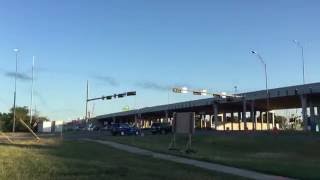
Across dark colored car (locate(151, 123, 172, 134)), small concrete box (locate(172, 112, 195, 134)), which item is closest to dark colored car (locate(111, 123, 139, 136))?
dark colored car (locate(151, 123, 172, 134))

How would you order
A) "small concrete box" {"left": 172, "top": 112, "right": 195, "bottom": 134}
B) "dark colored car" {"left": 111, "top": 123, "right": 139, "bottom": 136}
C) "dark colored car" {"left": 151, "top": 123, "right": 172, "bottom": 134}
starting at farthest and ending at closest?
"dark colored car" {"left": 151, "top": 123, "right": 172, "bottom": 134}, "dark colored car" {"left": 111, "top": 123, "right": 139, "bottom": 136}, "small concrete box" {"left": 172, "top": 112, "right": 195, "bottom": 134}

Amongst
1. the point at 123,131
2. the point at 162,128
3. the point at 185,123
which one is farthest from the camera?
the point at 162,128

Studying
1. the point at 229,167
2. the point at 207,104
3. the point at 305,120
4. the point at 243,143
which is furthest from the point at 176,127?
the point at 207,104

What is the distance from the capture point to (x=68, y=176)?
1692cm

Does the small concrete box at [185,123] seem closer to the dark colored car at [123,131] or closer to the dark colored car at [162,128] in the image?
the dark colored car at [123,131]

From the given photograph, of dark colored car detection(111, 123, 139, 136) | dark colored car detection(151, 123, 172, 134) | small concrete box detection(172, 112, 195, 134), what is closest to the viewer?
small concrete box detection(172, 112, 195, 134)

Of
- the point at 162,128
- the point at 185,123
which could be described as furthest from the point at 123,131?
the point at 185,123

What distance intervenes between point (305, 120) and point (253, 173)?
9581 centimetres

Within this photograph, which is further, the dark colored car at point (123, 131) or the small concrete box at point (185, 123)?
the dark colored car at point (123, 131)

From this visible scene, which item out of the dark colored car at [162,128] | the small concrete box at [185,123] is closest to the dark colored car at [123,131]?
the dark colored car at [162,128]

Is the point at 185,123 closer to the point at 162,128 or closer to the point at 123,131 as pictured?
the point at 123,131

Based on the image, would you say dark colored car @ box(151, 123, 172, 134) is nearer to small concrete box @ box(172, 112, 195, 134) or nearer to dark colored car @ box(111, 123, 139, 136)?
dark colored car @ box(111, 123, 139, 136)

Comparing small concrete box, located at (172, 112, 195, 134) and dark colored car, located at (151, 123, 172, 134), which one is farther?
dark colored car, located at (151, 123, 172, 134)

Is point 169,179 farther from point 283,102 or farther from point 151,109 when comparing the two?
point 151,109
